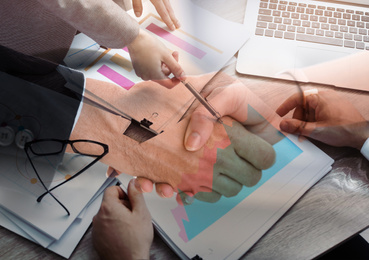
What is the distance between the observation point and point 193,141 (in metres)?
0.57

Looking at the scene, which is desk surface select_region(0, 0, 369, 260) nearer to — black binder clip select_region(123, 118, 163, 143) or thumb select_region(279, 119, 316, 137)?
thumb select_region(279, 119, 316, 137)

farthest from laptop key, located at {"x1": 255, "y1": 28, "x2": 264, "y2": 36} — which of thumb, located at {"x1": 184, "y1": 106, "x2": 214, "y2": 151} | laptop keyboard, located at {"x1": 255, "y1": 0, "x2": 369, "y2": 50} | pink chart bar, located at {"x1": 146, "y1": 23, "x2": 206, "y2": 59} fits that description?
thumb, located at {"x1": 184, "y1": 106, "x2": 214, "y2": 151}

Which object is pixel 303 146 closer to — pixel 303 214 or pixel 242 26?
pixel 303 214

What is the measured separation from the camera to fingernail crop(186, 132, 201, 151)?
22.2 inches

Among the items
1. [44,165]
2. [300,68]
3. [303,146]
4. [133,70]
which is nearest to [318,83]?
[300,68]

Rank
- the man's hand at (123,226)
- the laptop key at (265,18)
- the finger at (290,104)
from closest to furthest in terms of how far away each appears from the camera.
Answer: the man's hand at (123,226) < the finger at (290,104) < the laptop key at (265,18)

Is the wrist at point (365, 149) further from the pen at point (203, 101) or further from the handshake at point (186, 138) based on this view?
the pen at point (203, 101)

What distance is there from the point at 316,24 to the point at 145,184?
554 millimetres

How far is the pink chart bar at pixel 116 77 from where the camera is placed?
2.04 ft

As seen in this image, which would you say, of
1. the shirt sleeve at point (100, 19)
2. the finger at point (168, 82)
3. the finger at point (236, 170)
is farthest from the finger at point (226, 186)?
the shirt sleeve at point (100, 19)

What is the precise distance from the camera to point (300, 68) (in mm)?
663

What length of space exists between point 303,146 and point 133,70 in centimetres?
39

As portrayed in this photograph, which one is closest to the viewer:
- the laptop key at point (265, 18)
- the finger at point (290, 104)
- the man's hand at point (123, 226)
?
the man's hand at point (123, 226)

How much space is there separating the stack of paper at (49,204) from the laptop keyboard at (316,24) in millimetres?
521
